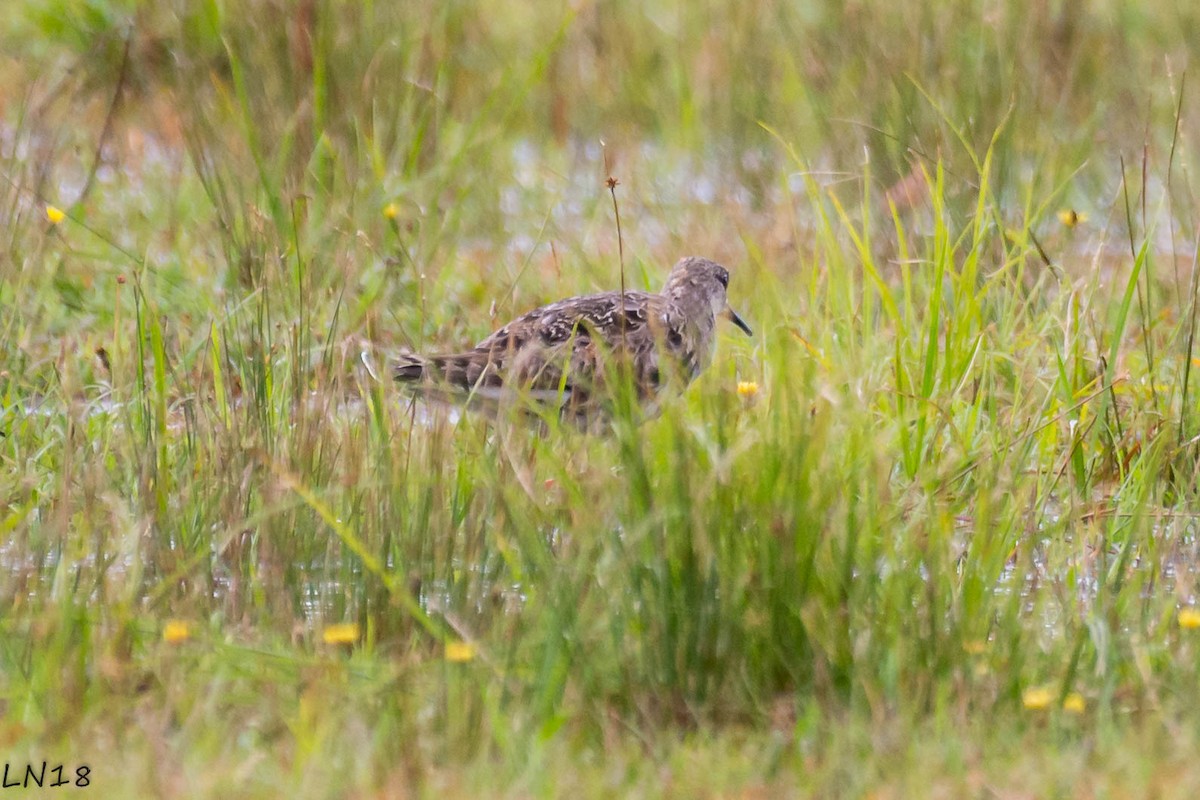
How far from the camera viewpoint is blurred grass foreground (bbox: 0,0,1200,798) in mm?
3023

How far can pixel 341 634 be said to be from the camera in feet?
10.9

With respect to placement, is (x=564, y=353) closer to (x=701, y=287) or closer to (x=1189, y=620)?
(x=701, y=287)

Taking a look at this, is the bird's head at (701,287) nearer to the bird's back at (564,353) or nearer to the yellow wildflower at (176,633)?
the bird's back at (564,353)

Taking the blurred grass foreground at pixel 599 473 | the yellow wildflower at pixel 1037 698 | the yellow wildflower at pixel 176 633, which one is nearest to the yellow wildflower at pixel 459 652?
the blurred grass foreground at pixel 599 473

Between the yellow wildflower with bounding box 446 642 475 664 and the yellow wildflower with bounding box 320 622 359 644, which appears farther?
the yellow wildflower with bounding box 320 622 359 644

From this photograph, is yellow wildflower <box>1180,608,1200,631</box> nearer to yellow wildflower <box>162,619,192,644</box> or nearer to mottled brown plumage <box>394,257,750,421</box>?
mottled brown plumage <box>394,257,750,421</box>

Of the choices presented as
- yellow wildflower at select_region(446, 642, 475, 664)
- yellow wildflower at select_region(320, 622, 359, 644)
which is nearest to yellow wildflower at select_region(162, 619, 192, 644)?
yellow wildflower at select_region(320, 622, 359, 644)

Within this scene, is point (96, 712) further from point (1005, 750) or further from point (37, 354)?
point (37, 354)

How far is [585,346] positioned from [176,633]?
2160 millimetres

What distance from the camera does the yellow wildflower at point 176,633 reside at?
10.6ft

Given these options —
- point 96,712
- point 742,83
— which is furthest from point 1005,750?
point 742,83

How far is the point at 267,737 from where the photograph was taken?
9.98ft

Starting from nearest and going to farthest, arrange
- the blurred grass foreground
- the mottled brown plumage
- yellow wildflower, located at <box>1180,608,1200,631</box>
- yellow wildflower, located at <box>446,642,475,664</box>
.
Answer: the blurred grass foreground < yellow wildflower, located at <box>446,642,475,664</box> < yellow wildflower, located at <box>1180,608,1200,631</box> < the mottled brown plumage

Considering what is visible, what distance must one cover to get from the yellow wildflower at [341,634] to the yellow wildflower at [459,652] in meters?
0.25
